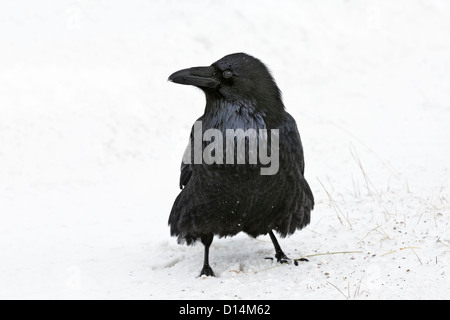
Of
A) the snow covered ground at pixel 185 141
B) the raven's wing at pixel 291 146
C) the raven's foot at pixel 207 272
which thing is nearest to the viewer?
the raven's wing at pixel 291 146

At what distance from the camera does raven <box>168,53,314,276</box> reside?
4.96m

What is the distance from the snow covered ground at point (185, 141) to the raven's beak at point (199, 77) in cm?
158

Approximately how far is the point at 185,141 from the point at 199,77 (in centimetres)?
474

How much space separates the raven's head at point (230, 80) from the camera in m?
5.02

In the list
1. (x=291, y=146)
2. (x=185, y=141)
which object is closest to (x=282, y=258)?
(x=291, y=146)

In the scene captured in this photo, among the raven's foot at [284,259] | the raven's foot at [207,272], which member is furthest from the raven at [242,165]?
the raven's foot at [284,259]

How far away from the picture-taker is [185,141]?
9.72m

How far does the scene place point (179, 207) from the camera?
215 inches

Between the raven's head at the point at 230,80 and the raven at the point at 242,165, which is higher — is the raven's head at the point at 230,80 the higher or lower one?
the higher one

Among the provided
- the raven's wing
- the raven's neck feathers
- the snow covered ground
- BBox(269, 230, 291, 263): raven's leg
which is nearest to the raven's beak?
the raven's neck feathers

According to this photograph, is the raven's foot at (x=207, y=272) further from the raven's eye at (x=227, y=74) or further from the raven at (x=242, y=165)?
the raven's eye at (x=227, y=74)

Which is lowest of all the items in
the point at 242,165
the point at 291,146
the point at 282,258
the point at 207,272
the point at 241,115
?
the point at 207,272

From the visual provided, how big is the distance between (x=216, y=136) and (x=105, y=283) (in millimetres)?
1491

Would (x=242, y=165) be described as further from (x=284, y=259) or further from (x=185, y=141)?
(x=185, y=141)
